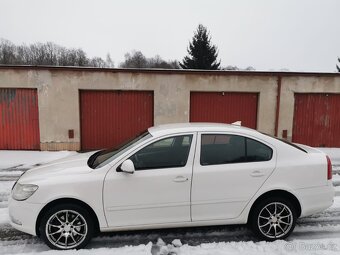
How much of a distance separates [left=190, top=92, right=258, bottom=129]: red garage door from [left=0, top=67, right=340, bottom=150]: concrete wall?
0.25 m

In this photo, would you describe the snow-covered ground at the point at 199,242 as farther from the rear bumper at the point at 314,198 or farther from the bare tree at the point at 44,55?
the bare tree at the point at 44,55

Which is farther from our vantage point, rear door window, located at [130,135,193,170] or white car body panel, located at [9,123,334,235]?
rear door window, located at [130,135,193,170]

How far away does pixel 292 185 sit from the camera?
3625 mm

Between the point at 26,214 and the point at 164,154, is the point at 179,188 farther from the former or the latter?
the point at 26,214

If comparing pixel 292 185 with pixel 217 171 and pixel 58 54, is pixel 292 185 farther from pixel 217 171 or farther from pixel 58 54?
pixel 58 54

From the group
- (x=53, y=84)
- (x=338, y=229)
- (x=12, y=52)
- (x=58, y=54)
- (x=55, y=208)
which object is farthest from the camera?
(x=58, y=54)

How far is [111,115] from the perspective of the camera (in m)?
10.3

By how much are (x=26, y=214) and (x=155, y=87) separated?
7.39m

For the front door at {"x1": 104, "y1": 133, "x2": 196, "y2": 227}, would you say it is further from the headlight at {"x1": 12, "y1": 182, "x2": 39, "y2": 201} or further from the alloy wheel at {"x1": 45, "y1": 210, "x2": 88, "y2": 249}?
the headlight at {"x1": 12, "y1": 182, "x2": 39, "y2": 201}

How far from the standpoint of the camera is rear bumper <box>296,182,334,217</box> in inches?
144

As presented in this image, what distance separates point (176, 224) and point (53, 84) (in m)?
8.15

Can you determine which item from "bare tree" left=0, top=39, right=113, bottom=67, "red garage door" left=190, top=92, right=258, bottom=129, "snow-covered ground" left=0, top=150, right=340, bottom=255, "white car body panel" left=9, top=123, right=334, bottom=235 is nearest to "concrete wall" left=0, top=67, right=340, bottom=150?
"red garage door" left=190, top=92, right=258, bottom=129

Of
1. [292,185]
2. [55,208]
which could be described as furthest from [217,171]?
[55,208]

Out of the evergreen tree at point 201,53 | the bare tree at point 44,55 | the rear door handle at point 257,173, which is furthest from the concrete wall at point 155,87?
the bare tree at point 44,55
